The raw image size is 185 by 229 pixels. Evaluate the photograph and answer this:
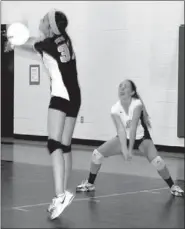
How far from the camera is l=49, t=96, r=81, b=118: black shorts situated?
5094 mm

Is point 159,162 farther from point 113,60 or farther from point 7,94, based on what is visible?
point 7,94

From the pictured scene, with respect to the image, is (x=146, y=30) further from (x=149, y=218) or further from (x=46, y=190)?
(x=149, y=218)

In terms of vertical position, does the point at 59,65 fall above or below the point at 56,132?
above

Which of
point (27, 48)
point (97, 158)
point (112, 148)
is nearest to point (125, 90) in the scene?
point (112, 148)

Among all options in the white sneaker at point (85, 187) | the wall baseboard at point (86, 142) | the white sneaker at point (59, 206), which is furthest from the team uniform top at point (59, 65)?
the wall baseboard at point (86, 142)

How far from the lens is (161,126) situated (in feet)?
39.9

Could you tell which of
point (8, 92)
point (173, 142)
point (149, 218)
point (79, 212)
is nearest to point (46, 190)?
point (79, 212)

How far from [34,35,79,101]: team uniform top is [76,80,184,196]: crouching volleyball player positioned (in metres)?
1.31

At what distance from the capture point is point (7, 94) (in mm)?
15570

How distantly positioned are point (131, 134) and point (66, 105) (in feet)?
4.34

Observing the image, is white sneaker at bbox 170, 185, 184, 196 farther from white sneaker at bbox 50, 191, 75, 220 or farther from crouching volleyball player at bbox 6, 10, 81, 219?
white sneaker at bbox 50, 191, 75, 220

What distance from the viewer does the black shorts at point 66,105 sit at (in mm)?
5094

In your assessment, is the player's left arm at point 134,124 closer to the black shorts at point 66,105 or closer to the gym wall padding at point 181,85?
the black shorts at point 66,105

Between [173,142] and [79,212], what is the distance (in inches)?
274
